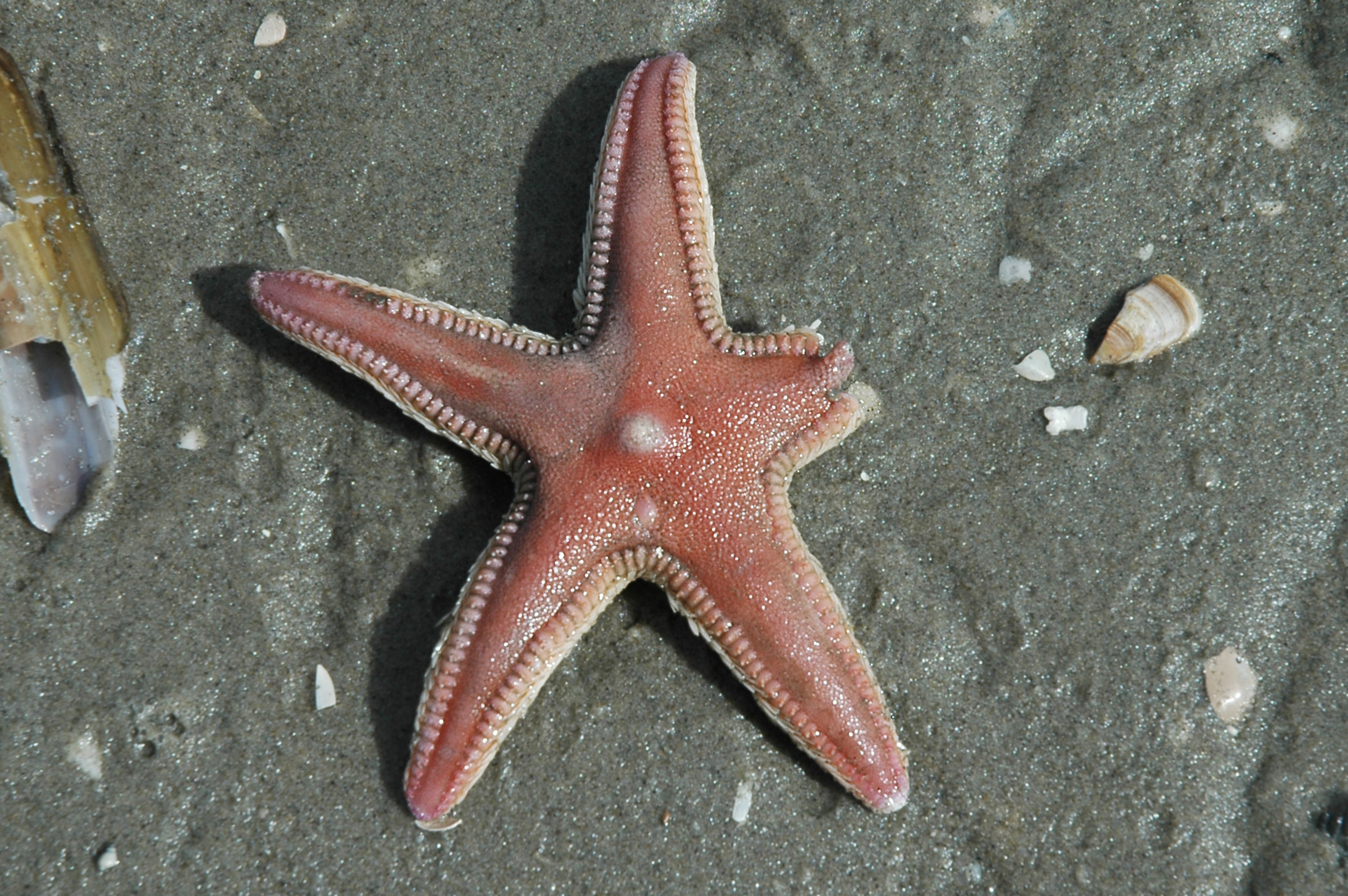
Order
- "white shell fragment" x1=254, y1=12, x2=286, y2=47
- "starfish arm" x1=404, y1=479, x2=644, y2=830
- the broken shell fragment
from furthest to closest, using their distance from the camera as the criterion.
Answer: "white shell fragment" x1=254, y1=12, x2=286, y2=47
the broken shell fragment
"starfish arm" x1=404, y1=479, x2=644, y2=830

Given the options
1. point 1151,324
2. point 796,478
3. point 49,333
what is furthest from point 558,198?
point 1151,324

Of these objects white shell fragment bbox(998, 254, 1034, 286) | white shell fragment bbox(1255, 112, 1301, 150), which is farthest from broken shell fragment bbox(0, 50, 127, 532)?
white shell fragment bbox(1255, 112, 1301, 150)

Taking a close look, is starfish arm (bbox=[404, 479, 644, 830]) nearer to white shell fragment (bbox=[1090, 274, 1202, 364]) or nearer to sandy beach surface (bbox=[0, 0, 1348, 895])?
sandy beach surface (bbox=[0, 0, 1348, 895])

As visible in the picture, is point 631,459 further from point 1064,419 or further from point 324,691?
point 1064,419

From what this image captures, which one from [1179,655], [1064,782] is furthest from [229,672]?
[1179,655]

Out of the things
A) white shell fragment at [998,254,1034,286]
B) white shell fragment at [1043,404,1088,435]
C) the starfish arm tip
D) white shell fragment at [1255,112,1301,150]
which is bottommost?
the starfish arm tip

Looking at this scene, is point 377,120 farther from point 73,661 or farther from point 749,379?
point 73,661
